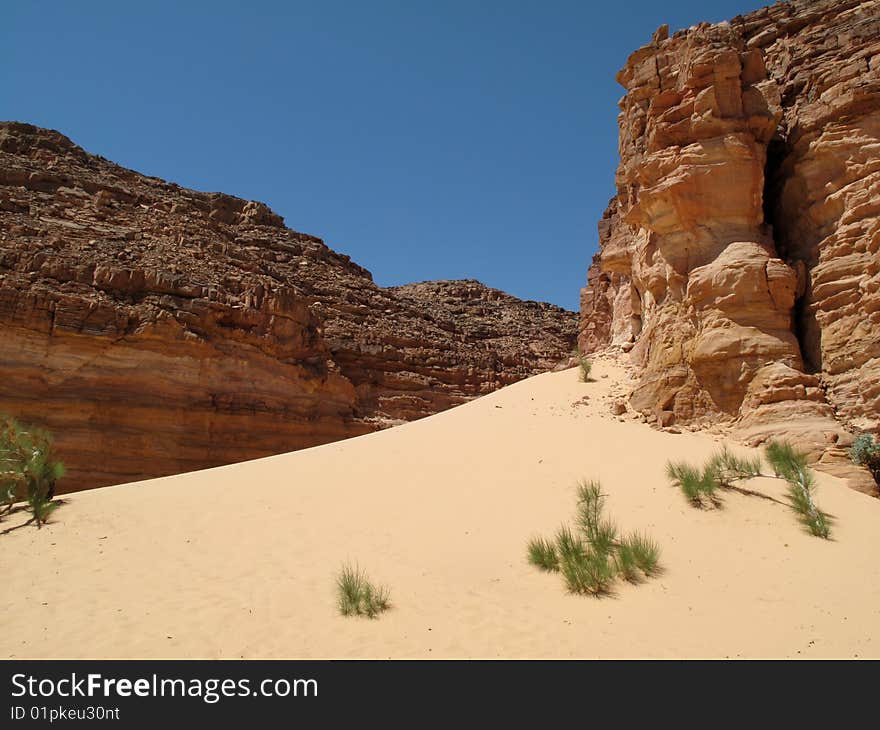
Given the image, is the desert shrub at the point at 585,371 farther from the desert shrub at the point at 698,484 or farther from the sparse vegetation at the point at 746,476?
the desert shrub at the point at 698,484

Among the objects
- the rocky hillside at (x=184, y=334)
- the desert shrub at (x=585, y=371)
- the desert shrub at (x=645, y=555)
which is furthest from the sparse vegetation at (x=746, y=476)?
the rocky hillside at (x=184, y=334)

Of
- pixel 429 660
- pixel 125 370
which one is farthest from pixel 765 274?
pixel 125 370

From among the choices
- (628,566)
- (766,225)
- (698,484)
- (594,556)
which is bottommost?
(628,566)

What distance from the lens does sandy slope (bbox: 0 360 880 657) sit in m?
5.10

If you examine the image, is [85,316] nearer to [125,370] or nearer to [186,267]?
[125,370]

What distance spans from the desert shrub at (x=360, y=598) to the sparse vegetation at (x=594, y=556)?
76.6 inches

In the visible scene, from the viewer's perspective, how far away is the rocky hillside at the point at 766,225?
966cm

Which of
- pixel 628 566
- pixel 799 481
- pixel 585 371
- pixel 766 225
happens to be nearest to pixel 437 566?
pixel 628 566

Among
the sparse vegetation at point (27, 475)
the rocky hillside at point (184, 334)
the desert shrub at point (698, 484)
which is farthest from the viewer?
the rocky hillside at point (184, 334)

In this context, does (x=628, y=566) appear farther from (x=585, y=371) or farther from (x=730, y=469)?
(x=585, y=371)

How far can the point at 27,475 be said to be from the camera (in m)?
9.56

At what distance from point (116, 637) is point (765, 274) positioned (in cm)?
1092

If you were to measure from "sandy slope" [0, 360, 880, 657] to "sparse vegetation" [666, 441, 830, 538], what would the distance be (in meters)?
0.22

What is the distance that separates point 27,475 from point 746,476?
37.1ft
